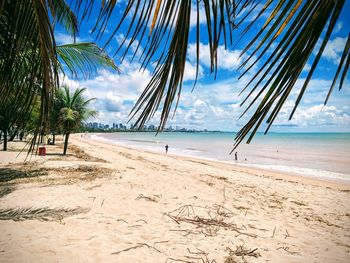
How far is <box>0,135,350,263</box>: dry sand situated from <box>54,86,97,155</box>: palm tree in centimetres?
610

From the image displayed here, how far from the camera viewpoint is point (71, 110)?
Answer: 13430 mm

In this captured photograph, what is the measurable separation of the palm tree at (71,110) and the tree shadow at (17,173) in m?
4.53

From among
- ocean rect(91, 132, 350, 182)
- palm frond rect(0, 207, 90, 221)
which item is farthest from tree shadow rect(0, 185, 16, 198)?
ocean rect(91, 132, 350, 182)

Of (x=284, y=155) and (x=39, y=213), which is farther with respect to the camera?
(x=284, y=155)

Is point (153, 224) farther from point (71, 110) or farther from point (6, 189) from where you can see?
point (71, 110)

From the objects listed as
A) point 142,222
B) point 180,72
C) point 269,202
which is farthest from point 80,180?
point 180,72

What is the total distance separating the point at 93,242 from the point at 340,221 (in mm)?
6245

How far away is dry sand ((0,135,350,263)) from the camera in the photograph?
11.3 ft

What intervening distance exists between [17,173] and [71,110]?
593 centimetres

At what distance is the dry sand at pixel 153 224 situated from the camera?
11.3 ft

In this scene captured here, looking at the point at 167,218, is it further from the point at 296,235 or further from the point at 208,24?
the point at 208,24

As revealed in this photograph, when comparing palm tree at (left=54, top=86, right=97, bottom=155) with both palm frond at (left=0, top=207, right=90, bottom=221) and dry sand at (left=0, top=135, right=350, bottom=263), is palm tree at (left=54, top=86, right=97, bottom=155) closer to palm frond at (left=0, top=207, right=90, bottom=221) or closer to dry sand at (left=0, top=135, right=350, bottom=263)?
dry sand at (left=0, top=135, right=350, bottom=263)

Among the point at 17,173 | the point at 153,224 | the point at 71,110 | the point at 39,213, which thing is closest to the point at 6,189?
the point at 39,213

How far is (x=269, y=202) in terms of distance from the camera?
7242 millimetres
